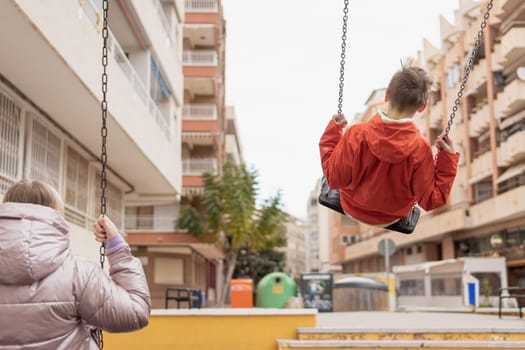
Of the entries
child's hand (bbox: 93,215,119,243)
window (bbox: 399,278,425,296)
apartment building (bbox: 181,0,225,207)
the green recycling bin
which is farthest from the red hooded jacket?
window (bbox: 399,278,425,296)

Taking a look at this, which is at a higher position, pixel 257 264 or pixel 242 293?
pixel 257 264

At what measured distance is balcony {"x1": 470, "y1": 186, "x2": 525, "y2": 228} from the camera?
32281mm

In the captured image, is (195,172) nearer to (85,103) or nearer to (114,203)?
(114,203)

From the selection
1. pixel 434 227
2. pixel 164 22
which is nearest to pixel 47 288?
pixel 164 22

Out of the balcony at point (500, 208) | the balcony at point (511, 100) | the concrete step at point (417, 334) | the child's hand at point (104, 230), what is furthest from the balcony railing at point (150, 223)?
the child's hand at point (104, 230)

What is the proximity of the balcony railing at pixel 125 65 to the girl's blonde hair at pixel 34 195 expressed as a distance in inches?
311

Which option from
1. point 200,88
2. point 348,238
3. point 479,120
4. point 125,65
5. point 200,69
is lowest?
point 125,65

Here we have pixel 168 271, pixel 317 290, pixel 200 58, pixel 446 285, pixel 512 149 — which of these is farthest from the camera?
pixel 200 58

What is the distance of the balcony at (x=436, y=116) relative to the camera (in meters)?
46.5

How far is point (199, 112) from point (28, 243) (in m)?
39.6

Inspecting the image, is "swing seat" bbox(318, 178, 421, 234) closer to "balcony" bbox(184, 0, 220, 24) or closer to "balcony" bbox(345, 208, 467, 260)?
"balcony" bbox(345, 208, 467, 260)

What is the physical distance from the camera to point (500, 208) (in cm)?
3478

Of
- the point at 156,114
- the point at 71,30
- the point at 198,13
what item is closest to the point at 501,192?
the point at 198,13

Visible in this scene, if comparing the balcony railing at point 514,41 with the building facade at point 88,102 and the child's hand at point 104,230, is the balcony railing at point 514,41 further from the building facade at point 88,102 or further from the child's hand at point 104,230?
the child's hand at point 104,230
